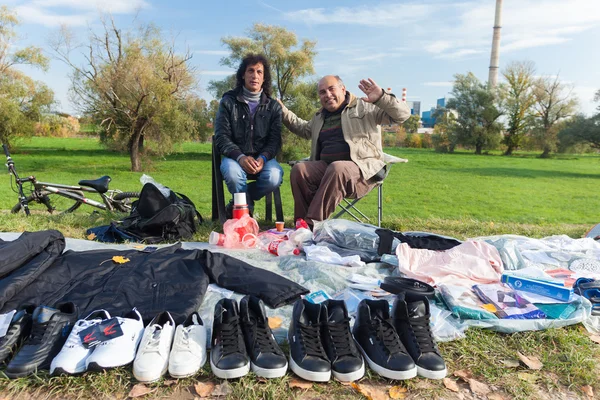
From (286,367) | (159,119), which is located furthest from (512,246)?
(159,119)

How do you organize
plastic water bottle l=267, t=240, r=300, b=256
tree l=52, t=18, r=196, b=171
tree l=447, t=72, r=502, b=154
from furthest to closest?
tree l=447, t=72, r=502, b=154 < tree l=52, t=18, r=196, b=171 < plastic water bottle l=267, t=240, r=300, b=256

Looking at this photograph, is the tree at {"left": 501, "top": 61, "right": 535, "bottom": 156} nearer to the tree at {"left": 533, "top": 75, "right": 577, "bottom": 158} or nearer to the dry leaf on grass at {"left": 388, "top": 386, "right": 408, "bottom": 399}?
the tree at {"left": 533, "top": 75, "right": 577, "bottom": 158}

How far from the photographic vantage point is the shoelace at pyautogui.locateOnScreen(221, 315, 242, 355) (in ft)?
5.20

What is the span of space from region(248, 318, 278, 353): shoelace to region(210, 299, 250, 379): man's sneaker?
6 cm

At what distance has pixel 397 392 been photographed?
150cm

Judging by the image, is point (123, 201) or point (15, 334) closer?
point (15, 334)

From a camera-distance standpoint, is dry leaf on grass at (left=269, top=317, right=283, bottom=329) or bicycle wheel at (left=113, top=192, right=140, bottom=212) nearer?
dry leaf on grass at (left=269, top=317, right=283, bottom=329)

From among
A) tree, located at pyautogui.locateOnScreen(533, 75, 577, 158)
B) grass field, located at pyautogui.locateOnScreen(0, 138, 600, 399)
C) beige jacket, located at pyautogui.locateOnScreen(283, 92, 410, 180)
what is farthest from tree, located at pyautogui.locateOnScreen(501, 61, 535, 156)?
beige jacket, located at pyautogui.locateOnScreen(283, 92, 410, 180)

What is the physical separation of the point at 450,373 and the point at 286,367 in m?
0.69

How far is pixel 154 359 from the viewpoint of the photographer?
5.02 ft

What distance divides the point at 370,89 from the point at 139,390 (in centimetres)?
308

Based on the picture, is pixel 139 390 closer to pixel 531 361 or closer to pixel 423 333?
pixel 423 333

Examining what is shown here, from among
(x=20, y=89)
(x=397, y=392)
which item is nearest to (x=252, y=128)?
(x=397, y=392)

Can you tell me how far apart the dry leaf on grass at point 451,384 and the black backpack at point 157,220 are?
2.68 metres
